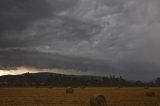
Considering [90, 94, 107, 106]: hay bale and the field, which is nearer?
the field

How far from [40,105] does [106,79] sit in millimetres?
160398

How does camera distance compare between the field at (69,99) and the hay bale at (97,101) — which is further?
the hay bale at (97,101)

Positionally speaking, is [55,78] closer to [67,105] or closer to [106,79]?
[106,79]

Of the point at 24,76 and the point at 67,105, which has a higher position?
the point at 24,76

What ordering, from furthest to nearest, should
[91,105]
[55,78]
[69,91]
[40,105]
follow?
[55,78] → [69,91] → [91,105] → [40,105]

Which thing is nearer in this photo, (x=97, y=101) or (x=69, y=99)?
(x=97, y=101)

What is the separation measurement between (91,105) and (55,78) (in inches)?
5895

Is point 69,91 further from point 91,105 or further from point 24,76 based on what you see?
point 24,76

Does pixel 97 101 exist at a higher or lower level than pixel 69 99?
lower

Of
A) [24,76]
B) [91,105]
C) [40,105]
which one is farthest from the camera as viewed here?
[24,76]

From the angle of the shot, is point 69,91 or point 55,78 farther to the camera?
point 55,78

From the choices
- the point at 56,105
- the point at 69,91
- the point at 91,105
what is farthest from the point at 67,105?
the point at 69,91

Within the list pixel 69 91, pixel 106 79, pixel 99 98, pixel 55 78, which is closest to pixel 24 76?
pixel 55 78

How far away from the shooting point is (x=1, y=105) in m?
→ 25.5
